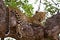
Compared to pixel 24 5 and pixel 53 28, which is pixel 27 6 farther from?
Result: pixel 53 28

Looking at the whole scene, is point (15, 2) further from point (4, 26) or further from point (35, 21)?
point (4, 26)

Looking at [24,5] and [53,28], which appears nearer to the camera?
[53,28]

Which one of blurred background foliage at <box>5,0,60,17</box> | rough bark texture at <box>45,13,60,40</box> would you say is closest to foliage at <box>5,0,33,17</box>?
blurred background foliage at <box>5,0,60,17</box>

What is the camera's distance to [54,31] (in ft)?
2.97

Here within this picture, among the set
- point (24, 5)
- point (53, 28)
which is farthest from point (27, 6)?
point (53, 28)

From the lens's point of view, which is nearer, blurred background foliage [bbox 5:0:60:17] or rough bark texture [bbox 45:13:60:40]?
rough bark texture [bbox 45:13:60:40]

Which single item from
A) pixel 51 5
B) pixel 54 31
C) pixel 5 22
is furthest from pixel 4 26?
pixel 51 5

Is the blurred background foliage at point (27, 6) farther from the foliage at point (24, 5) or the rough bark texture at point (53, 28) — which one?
the rough bark texture at point (53, 28)

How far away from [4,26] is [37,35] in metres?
0.19

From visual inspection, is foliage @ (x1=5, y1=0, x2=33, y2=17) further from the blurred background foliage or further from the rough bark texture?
the rough bark texture

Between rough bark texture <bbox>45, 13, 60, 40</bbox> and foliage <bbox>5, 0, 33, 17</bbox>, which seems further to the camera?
foliage <bbox>5, 0, 33, 17</bbox>

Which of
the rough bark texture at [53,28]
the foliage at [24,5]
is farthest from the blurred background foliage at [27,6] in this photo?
the rough bark texture at [53,28]

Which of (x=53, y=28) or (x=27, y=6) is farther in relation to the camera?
(x=27, y=6)

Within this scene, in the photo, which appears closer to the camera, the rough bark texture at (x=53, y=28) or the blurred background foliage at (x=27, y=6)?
the rough bark texture at (x=53, y=28)
